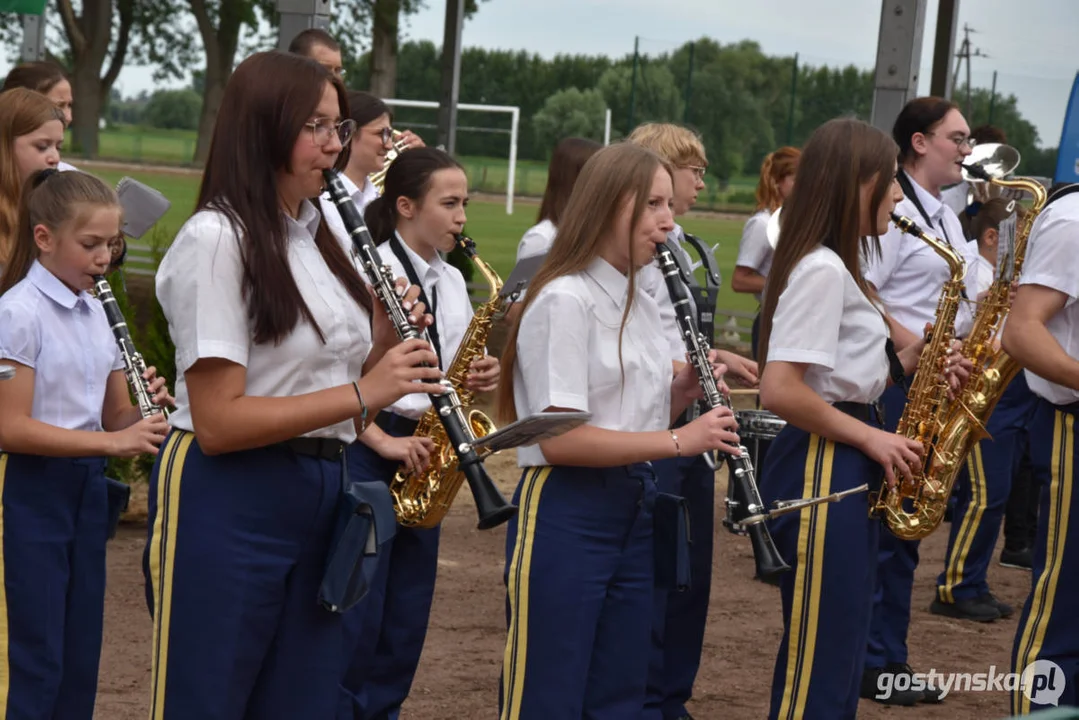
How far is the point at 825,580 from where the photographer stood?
4.02 metres

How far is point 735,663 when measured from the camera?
637 centimetres

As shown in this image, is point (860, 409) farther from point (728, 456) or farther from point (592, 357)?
point (592, 357)

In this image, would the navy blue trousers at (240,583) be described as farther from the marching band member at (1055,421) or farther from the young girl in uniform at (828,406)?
the marching band member at (1055,421)

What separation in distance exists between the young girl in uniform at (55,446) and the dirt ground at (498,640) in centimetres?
129

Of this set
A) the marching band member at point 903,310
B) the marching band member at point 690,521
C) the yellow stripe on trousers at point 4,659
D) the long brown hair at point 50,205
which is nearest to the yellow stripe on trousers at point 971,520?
the marching band member at point 903,310

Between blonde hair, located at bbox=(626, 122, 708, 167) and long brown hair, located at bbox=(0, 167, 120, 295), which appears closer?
long brown hair, located at bbox=(0, 167, 120, 295)

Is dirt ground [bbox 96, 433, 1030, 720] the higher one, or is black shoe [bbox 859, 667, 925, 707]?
black shoe [bbox 859, 667, 925, 707]

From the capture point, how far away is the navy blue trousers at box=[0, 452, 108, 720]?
3.95m

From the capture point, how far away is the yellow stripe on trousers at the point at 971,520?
719cm

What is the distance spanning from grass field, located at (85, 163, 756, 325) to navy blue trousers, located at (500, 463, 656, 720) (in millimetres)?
17335

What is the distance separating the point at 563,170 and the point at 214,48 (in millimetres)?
33805

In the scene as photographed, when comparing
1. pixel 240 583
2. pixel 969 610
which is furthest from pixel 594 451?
pixel 969 610

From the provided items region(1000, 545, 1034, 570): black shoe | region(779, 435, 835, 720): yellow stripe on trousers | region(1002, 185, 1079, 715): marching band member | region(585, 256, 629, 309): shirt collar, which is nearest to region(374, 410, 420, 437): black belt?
region(585, 256, 629, 309): shirt collar

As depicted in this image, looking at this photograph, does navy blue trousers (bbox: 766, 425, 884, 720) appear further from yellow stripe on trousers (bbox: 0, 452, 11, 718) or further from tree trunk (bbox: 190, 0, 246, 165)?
tree trunk (bbox: 190, 0, 246, 165)
